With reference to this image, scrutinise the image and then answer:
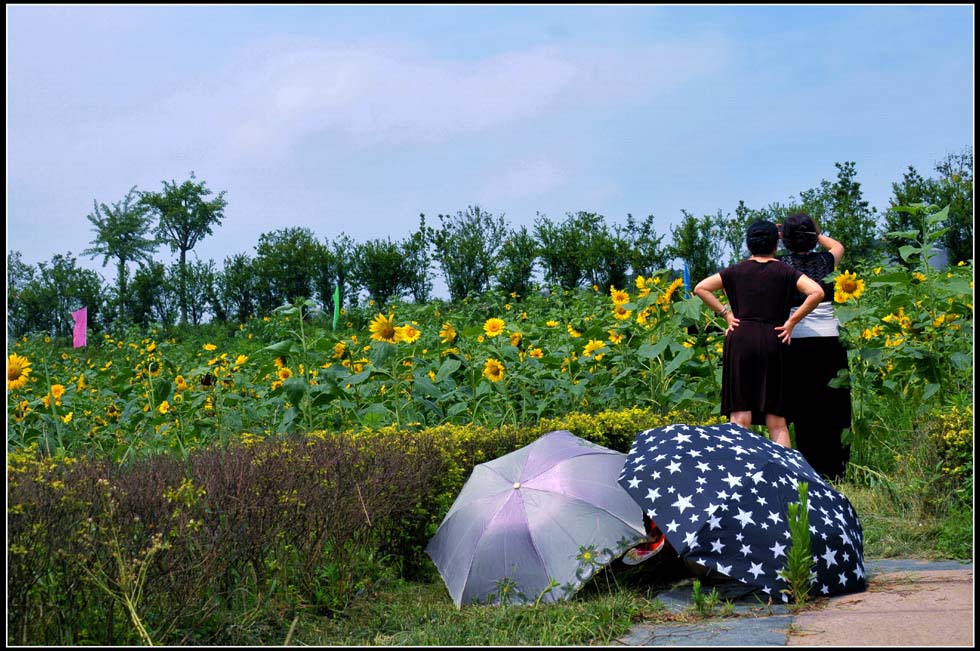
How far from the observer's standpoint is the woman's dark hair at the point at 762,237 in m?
5.64

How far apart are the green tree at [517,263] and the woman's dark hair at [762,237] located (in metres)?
16.9

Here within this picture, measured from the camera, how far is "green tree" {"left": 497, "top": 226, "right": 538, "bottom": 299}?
902 inches

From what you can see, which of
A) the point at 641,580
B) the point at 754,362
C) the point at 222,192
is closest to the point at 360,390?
the point at 754,362

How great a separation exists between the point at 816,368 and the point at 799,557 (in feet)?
8.60

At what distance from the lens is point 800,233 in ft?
19.8

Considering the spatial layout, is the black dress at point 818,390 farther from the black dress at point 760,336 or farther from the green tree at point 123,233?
the green tree at point 123,233

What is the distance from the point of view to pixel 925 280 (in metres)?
6.55

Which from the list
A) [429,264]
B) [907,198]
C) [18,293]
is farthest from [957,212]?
[18,293]

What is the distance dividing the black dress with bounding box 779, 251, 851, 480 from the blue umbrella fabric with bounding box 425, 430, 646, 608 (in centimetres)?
223

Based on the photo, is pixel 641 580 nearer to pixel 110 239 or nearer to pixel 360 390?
pixel 360 390

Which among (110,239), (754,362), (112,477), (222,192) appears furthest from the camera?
(222,192)

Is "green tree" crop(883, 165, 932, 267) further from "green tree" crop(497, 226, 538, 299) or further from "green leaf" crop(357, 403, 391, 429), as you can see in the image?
"green leaf" crop(357, 403, 391, 429)

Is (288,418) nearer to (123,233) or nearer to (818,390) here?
(818,390)

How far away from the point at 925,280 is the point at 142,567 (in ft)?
17.3
